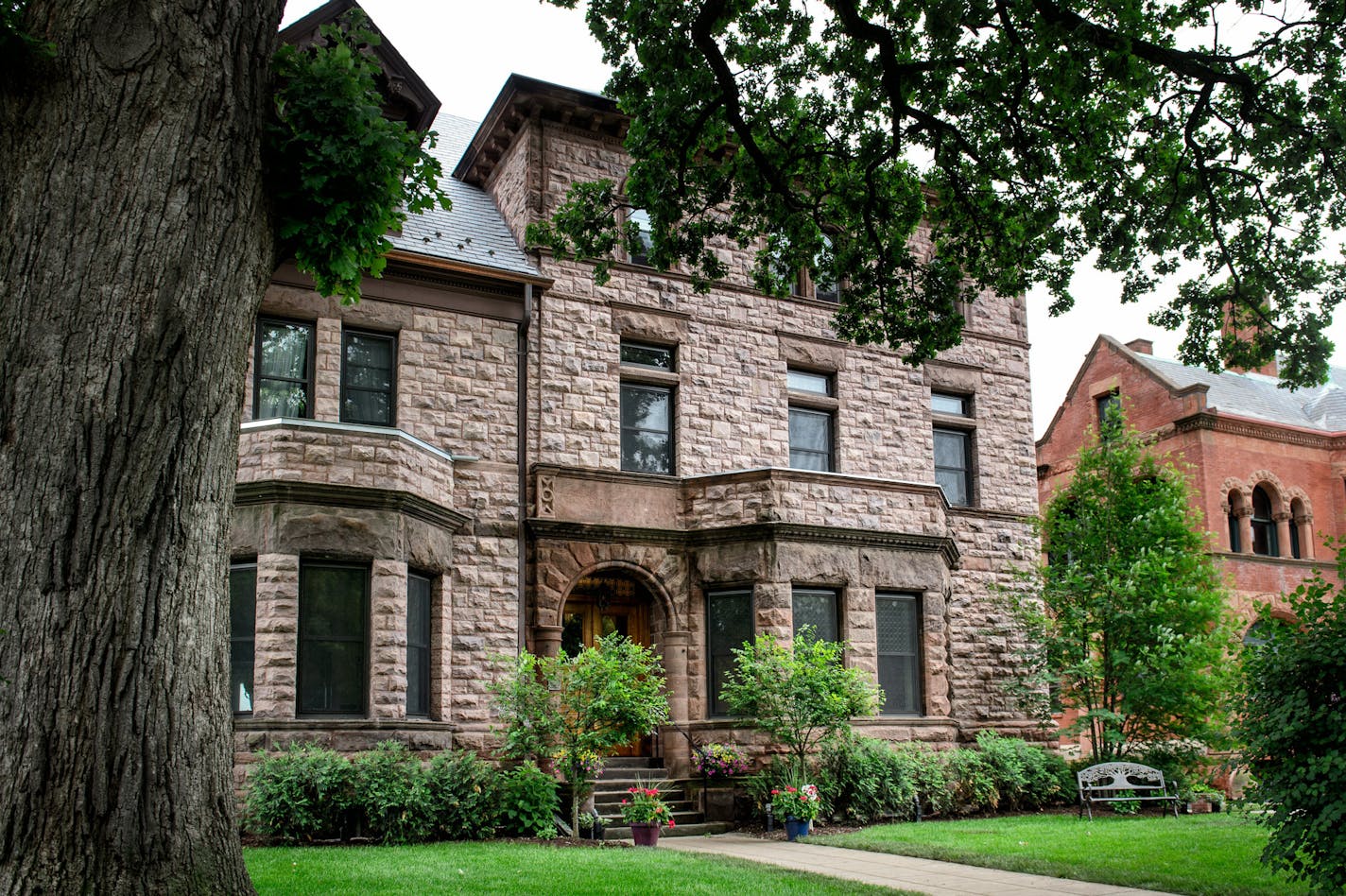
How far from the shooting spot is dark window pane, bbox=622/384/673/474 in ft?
59.6

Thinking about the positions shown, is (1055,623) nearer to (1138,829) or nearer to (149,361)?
(1138,829)

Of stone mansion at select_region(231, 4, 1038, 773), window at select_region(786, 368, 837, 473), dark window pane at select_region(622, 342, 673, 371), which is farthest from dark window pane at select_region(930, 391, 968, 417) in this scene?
dark window pane at select_region(622, 342, 673, 371)

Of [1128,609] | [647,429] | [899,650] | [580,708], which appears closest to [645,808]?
[580,708]

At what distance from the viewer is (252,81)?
6.16 m

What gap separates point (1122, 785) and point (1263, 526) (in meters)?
16.8

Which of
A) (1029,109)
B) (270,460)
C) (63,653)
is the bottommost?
(63,653)

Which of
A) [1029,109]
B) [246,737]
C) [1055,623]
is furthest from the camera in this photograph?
[1055,623]

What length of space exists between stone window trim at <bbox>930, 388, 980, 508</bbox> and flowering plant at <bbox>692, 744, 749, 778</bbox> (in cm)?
702

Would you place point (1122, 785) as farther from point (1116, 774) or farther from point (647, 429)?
point (647, 429)

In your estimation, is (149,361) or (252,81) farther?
(252,81)

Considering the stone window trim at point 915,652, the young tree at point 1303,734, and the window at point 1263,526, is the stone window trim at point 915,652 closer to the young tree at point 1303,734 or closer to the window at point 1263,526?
the young tree at point 1303,734

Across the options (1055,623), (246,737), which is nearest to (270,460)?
(246,737)

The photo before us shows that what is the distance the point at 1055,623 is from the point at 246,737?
1312cm

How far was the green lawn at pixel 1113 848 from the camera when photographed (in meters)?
9.64
